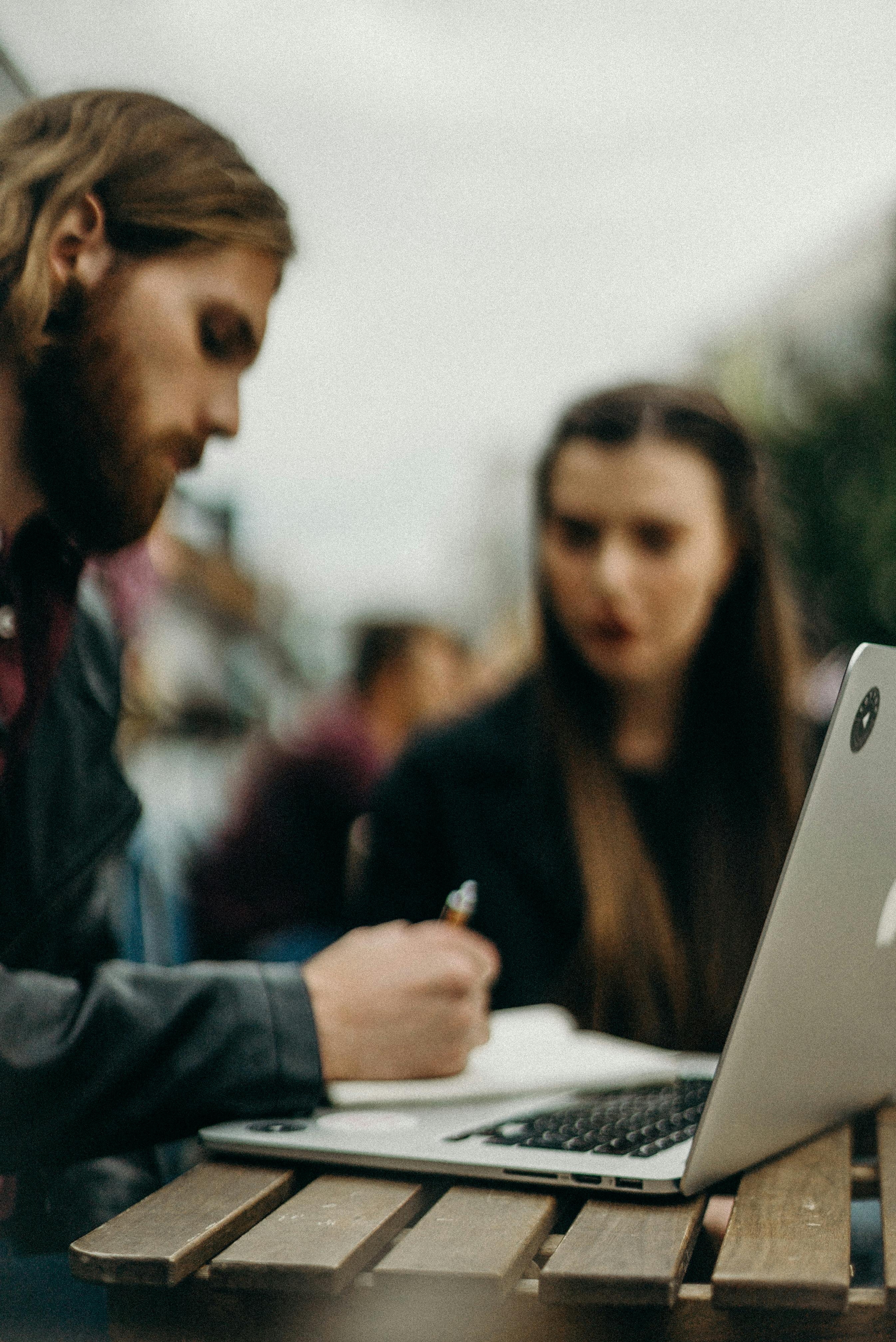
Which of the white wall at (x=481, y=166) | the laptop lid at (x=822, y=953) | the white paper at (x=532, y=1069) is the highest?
the white wall at (x=481, y=166)

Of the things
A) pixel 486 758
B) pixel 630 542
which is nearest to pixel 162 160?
pixel 630 542

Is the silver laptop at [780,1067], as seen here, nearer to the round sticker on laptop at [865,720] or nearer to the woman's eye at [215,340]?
the round sticker on laptop at [865,720]

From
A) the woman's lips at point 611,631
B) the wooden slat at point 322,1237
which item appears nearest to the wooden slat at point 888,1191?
the wooden slat at point 322,1237

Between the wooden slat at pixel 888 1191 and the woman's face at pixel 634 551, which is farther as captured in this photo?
the woman's face at pixel 634 551

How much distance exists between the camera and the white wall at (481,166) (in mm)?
1195

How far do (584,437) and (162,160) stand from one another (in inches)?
34.2

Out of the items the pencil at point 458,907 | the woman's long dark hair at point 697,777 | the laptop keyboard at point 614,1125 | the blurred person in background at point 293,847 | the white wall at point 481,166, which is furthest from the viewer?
the blurred person in background at point 293,847

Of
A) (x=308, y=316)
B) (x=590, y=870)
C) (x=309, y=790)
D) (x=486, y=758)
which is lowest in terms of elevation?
(x=309, y=790)

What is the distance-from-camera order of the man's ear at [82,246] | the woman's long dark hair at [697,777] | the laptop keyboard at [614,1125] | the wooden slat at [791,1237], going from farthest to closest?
1. the woman's long dark hair at [697,777]
2. the man's ear at [82,246]
3. the laptop keyboard at [614,1125]
4. the wooden slat at [791,1237]

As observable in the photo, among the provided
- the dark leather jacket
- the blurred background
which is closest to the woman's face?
the blurred background

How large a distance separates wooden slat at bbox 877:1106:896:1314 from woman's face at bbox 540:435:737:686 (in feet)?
2.79

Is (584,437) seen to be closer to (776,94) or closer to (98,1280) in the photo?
(776,94)

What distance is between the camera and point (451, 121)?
5.28 feet

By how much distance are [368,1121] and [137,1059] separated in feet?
0.53
